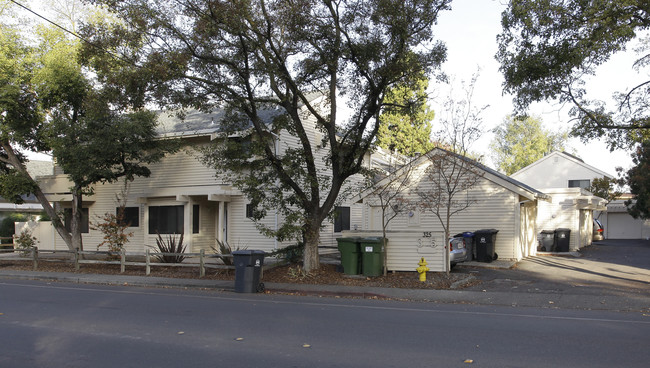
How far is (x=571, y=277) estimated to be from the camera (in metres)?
15.2

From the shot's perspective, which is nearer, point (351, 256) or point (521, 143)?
point (351, 256)

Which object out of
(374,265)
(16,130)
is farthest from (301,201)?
(16,130)

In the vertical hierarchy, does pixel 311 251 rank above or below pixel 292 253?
above

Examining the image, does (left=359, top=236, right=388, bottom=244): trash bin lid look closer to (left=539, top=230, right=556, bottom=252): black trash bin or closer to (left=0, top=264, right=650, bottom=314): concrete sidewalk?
(left=0, top=264, right=650, bottom=314): concrete sidewalk

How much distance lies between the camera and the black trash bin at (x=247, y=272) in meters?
13.6

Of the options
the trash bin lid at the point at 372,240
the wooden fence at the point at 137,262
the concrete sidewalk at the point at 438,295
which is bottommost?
the concrete sidewalk at the point at 438,295

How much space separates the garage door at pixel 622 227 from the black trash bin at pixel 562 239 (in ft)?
80.0

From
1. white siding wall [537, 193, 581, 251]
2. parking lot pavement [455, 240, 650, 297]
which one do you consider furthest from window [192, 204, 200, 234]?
white siding wall [537, 193, 581, 251]

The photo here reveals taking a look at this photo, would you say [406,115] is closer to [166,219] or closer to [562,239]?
[562,239]

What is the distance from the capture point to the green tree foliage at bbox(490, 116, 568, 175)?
2159 inches

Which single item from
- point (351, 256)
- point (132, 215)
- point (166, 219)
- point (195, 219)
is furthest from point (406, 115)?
point (132, 215)

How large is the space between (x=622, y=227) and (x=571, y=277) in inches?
1371

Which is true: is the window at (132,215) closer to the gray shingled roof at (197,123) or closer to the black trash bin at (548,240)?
the gray shingled roof at (197,123)

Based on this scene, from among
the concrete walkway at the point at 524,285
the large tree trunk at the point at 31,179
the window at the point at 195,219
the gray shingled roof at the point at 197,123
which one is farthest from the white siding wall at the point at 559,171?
the large tree trunk at the point at 31,179
